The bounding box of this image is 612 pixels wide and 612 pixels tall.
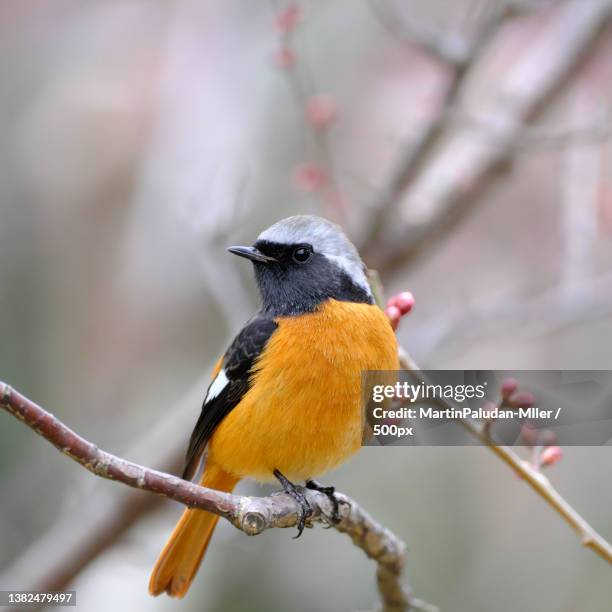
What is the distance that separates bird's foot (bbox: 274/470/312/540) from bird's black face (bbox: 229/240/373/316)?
65 cm

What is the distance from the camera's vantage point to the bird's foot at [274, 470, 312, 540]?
127 inches

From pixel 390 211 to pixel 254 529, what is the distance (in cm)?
314

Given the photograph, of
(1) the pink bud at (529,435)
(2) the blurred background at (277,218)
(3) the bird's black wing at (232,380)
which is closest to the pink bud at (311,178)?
(2) the blurred background at (277,218)

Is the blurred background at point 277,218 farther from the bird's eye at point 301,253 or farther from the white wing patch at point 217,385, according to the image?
the white wing patch at point 217,385

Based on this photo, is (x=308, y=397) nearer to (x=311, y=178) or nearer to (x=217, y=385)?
(x=217, y=385)

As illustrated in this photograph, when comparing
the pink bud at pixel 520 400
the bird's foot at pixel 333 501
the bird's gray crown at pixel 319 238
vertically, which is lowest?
the bird's foot at pixel 333 501

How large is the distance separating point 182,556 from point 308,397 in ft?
2.99

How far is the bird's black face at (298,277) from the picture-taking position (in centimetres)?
368

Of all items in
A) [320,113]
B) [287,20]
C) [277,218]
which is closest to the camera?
[287,20]

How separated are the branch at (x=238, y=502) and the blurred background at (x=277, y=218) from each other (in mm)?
1703

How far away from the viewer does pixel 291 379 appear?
3.38 metres

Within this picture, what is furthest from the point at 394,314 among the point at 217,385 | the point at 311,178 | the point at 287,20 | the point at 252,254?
the point at 287,20

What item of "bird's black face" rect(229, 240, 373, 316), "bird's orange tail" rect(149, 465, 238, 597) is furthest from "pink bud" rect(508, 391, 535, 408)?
"bird's orange tail" rect(149, 465, 238, 597)

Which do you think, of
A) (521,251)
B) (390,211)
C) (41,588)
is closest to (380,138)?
(521,251)
